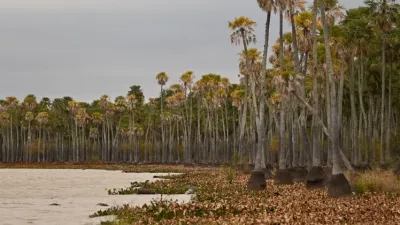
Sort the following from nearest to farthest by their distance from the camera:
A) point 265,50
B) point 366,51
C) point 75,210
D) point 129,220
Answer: point 129,220 < point 75,210 < point 265,50 < point 366,51

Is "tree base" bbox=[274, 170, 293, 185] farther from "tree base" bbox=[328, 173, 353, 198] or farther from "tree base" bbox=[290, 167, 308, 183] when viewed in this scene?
"tree base" bbox=[328, 173, 353, 198]

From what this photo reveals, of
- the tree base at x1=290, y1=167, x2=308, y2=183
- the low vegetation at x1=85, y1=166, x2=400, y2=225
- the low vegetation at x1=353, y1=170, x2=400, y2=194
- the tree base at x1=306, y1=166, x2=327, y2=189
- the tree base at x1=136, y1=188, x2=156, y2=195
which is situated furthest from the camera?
the tree base at x1=290, y1=167, x2=308, y2=183

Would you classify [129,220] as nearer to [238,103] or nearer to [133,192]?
[133,192]

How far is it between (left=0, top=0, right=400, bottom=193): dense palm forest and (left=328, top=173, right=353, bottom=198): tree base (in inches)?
19.6

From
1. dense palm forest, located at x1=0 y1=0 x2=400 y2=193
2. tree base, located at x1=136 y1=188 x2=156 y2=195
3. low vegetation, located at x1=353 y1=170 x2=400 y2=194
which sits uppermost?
dense palm forest, located at x1=0 y1=0 x2=400 y2=193

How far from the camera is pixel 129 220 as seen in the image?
56.7 feet

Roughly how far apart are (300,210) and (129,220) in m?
5.79

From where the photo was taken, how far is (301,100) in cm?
3241

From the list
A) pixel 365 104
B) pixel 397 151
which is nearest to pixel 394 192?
pixel 397 151

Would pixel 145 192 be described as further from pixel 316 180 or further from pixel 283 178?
pixel 316 180

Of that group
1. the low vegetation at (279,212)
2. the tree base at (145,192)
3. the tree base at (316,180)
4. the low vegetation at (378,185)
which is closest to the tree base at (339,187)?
the low vegetation at (279,212)

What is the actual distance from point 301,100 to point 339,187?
9018 mm

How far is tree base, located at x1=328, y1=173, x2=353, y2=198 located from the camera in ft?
79.3

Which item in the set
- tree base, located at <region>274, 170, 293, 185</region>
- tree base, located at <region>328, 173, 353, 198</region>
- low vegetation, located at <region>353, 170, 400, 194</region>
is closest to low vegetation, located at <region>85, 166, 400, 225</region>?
tree base, located at <region>328, 173, 353, 198</region>
